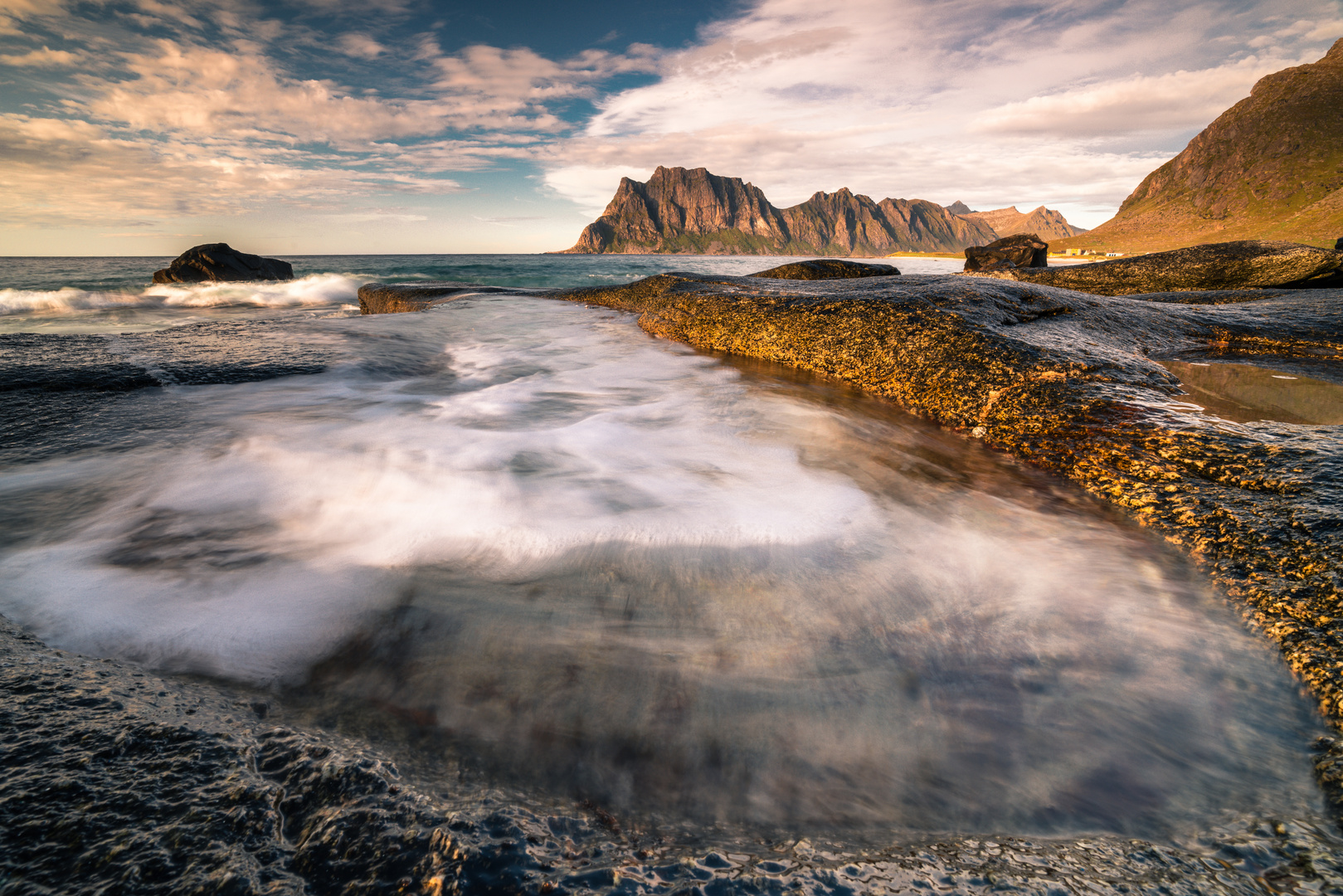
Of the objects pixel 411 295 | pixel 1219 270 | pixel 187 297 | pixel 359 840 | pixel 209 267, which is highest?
pixel 209 267

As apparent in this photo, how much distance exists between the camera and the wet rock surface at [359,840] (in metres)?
0.78

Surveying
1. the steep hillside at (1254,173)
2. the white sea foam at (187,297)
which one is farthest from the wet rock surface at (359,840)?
the steep hillside at (1254,173)

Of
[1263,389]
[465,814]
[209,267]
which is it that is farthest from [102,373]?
[209,267]

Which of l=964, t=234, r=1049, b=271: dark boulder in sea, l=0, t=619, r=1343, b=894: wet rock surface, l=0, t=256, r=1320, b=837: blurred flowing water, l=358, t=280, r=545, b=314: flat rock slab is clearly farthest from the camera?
l=964, t=234, r=1049, b=271: dark boulder in sea

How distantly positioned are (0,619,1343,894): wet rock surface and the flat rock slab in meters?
8.67

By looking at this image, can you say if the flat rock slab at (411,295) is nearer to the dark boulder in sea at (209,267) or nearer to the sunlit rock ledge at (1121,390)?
the sunlit rock ledge at (1121,390)

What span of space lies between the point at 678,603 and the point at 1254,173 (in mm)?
140878

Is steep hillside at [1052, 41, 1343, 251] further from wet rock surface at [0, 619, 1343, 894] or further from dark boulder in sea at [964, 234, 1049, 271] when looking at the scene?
wet rock surface at [0, 619, 1343, 894]

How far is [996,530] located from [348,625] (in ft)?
8.34

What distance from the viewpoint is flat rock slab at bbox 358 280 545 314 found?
9091mm

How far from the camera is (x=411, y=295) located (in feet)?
30.6

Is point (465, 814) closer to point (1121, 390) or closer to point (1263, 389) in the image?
point (1121, 390)

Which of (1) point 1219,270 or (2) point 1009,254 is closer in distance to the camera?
(1) point 1219,270

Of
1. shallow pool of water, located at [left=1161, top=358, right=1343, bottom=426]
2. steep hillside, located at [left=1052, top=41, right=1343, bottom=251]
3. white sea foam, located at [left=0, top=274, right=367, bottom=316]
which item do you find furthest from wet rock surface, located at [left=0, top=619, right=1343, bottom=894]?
steep hillside, located at [left=1052, top=41, right=1343, bottom=251]
